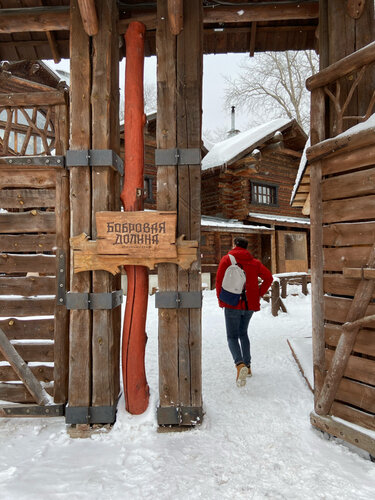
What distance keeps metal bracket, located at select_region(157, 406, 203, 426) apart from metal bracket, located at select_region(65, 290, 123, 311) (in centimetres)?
106

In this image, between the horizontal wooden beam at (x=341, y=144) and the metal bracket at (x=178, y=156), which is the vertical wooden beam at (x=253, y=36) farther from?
the metal bracket at (x=178, y=156)

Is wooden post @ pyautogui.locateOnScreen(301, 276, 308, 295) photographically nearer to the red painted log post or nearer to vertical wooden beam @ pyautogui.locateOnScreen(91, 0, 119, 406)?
the red painted log post

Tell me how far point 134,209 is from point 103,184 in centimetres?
37

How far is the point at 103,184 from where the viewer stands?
3.08 meters

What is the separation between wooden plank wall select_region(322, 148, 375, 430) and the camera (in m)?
2.65

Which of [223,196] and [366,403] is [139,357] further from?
[223,196]

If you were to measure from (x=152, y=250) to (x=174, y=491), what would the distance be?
5.85 feet

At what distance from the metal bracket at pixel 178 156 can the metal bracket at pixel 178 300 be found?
1213mm

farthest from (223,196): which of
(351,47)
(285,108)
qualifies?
(351,47)

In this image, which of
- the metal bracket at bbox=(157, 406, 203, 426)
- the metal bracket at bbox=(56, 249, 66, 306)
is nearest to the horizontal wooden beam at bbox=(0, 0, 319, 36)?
the metal bracket at bbox=(56, 249, 66, 306)

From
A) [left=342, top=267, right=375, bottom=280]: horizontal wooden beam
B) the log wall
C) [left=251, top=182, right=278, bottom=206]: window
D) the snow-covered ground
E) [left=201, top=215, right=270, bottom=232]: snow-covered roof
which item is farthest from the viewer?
[left=251, top=182, right=278, bottom=206]: window

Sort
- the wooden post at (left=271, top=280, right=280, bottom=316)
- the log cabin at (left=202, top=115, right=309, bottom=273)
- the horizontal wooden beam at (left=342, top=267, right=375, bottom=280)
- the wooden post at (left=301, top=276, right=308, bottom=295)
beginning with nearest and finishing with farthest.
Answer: the horizontal wooden beam at (left=342, top=267, right=375, bottom=280)
the wooden post at (left=271, top=280, right=280, bottom=316)
the wooden post at (left=301, top=276, right=308, bottom=295)
the log cabin at (left=202, top=115, right=309, bottom=273)

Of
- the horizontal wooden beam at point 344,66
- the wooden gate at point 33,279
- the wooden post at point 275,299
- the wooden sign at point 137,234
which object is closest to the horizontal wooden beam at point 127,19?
the horizontal wooden beam at point 344,66

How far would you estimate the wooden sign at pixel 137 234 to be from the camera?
2.95 metres
